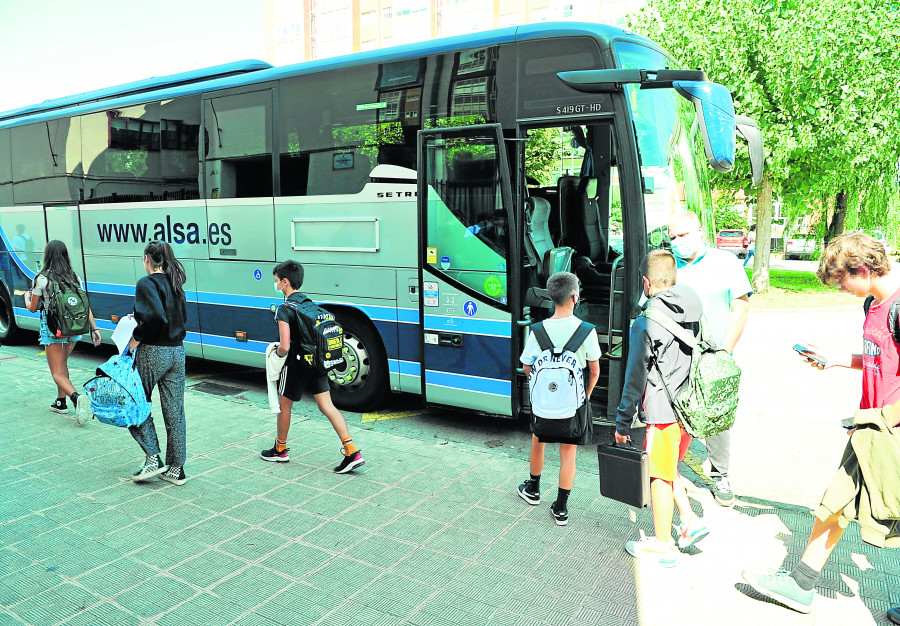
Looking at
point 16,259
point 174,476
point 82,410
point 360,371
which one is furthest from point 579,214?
point 16,259

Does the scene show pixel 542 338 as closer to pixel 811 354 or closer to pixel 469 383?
pixel 811 354

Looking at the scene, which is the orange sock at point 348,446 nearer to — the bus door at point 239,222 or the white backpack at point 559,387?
the white backpack at point 559,387

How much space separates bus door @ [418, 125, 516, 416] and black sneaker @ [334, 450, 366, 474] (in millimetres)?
1323

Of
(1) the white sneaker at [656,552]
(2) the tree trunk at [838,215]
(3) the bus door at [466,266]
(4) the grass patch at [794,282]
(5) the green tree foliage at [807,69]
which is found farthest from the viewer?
(2) the tree trunk at [838,215]

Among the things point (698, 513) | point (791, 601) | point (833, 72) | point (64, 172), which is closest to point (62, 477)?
point (698, 513)

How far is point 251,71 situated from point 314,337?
14.0 ft

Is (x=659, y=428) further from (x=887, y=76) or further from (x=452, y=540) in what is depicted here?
(x=887, y=76)

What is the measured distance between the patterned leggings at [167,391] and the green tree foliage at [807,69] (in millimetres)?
14618

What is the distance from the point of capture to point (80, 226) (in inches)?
367

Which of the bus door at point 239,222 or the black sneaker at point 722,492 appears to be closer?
the black sneaker at point 722,492

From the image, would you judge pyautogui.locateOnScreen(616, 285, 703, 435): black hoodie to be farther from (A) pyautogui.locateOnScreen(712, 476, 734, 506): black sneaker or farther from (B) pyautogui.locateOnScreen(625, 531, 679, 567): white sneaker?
(A) pyautogui.locateOnScreen(712, 476, 734, 506): black sneaker

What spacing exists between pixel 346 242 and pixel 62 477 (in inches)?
124

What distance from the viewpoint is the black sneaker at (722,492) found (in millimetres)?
4633

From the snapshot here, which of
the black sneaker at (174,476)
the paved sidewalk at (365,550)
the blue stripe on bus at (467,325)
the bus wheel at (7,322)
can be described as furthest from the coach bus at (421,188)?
the bus wheel at (7,322)
